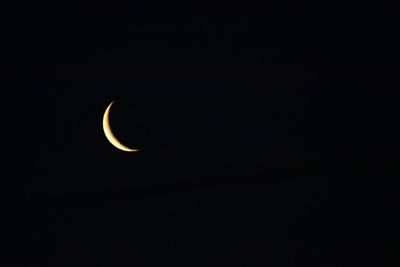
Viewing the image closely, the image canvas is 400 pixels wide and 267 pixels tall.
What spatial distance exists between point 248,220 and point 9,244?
131 cm

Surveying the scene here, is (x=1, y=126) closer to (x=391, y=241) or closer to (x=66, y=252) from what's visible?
(x=66, y=252)

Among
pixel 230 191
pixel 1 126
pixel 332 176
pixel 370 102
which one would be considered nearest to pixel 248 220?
pixel 230 191

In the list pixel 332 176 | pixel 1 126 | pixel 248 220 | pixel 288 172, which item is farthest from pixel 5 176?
pixel 332 176

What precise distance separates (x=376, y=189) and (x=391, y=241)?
281 millimetres

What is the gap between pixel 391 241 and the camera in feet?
7.79

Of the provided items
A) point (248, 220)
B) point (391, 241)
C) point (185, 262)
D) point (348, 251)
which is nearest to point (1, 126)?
point (185, 262)

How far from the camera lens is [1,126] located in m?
2.50

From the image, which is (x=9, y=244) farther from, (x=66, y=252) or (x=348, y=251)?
(x=348, y=251)

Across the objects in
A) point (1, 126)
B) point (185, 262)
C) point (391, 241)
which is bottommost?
point (391, 241)

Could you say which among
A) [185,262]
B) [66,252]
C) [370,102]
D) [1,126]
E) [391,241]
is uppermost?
[1,126]

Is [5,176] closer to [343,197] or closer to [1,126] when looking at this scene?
[1,126]

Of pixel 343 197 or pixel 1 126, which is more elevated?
pixel 1 126

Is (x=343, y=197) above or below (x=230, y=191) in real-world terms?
below

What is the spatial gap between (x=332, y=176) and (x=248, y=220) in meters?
0.52
